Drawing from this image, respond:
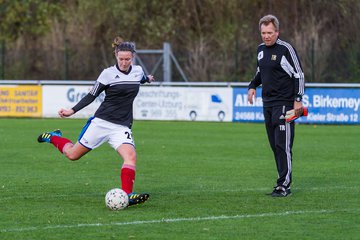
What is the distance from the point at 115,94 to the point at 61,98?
19431 millimetres

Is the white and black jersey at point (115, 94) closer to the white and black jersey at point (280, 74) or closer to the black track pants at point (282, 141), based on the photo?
the white and black jersey at point (280, 74)

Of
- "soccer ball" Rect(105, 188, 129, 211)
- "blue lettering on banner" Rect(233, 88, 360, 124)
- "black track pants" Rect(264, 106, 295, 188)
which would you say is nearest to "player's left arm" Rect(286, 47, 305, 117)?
Result: "black track pants" Rect(264, 106, 295, 188)

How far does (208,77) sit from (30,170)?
2132cm

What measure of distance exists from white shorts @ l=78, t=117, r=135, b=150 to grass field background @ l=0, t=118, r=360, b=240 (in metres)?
0.74

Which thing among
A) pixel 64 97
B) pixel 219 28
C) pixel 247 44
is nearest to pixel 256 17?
pixel 219 28

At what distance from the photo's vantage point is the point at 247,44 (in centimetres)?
3506

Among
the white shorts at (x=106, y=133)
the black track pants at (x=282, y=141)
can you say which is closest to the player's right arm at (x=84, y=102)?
the white shorts at (x=106, y=133)

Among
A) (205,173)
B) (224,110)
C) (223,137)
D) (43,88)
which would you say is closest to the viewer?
(205,173)

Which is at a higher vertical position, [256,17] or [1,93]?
[256,17]

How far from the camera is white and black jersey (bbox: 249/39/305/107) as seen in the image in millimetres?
11352

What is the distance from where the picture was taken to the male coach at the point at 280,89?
447 inches

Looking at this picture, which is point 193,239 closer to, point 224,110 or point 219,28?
point 224,110

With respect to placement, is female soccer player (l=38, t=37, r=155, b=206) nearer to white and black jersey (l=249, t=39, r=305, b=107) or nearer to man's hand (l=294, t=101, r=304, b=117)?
white and black jersey (l=249, t=39, r=305, b=107)

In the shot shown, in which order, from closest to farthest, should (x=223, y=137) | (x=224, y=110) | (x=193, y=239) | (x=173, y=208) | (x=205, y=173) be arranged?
(x=193, y=239)
(x=173, y=208)
(x=205, y=173)
(x=223, y=137)
(x=224, y=110)
